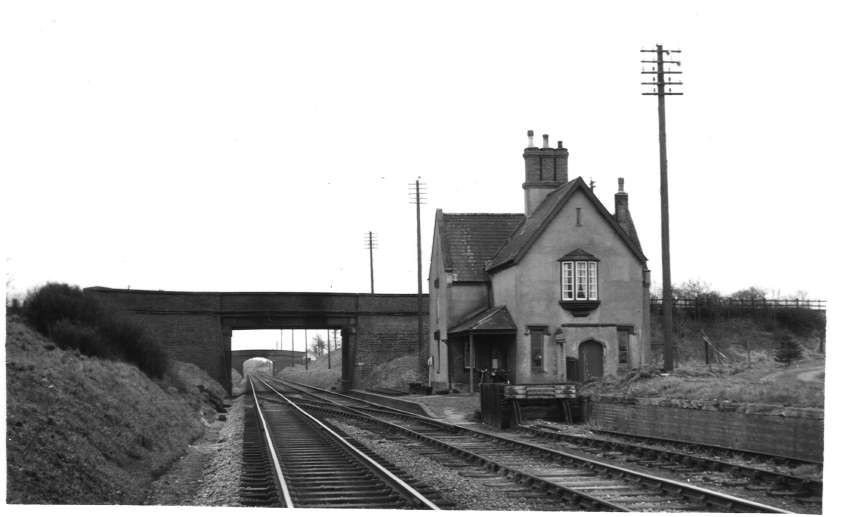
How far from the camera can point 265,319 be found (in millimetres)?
54125

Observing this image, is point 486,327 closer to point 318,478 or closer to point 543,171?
point 543,171

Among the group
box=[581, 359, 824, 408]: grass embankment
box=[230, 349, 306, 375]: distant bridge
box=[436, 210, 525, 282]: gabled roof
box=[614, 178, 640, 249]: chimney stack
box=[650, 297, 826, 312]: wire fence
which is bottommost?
box=[230, 349, 306, 375]: distant bridge

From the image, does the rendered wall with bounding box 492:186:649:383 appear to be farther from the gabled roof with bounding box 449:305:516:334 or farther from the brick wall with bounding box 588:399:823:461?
the brick wall with bounding box 588:399:823:461

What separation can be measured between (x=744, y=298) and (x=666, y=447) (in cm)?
4764

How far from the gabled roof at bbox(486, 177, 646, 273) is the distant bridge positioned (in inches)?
3023

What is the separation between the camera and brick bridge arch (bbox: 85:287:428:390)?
171 ft

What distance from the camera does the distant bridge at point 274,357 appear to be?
409 feet

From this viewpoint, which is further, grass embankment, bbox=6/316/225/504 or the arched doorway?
the arched doorway

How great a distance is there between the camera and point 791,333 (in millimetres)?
62250

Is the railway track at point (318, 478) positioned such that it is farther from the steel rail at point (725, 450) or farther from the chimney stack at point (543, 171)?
the chimney stack at point (543, 171)

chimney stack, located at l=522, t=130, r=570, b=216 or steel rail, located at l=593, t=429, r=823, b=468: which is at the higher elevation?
chimney stack, located at l=522, t=130, r=570, b=216

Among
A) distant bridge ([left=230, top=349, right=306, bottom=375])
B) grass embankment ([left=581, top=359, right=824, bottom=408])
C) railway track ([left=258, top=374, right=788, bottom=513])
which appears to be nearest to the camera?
railway track ([left=258, top=374, right=788, bottom=513])

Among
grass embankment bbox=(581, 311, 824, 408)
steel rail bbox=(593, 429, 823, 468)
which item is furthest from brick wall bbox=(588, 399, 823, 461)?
grass embankment bbox=(581, 311, 824, 408)

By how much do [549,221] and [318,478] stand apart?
22.5m
